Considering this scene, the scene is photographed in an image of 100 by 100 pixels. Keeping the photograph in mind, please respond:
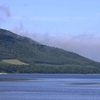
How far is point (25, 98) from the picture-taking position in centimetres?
8938

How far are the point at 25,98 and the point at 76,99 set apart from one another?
29.2ft

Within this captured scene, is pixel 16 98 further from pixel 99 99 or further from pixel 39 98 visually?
pixel 99 99

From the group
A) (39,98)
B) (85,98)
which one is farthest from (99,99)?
(39,98)

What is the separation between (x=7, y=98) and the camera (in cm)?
8925

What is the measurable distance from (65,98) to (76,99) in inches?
101

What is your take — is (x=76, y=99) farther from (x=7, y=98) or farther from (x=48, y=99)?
(x=7, y=98)

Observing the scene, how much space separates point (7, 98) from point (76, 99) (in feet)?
38.6

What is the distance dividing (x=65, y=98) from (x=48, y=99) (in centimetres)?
323

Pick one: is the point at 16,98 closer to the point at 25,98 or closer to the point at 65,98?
the point at 25,98

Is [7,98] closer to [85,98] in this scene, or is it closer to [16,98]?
[16,98]

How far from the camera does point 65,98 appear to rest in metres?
88.4

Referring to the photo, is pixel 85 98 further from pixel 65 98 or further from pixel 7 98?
pixel 7 98

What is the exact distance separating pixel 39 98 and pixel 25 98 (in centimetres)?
236

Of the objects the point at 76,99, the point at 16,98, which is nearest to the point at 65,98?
the point at 76,99
